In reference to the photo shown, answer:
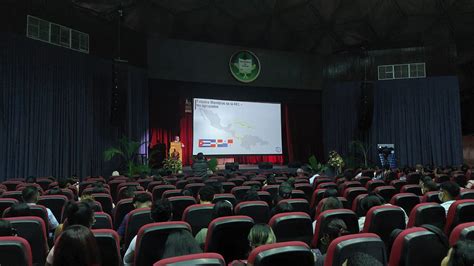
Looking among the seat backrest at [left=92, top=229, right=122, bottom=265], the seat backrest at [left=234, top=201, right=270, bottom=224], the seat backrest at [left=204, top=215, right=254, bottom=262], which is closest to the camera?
the seat backrest at [left=92, top=229, right=122, bottom=265]

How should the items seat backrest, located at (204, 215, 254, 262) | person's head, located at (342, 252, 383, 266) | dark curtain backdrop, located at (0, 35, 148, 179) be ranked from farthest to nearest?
dark curtain backdrop, located at (0, 35, 148, 179) → seat backrest, located at (204, 215, 254, 262) → person's head, located at (342, 252, 383, 266)

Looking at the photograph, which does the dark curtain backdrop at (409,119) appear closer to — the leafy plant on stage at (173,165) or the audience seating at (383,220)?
the leafy plant on stage at (173,165)

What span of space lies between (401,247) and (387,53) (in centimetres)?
1612

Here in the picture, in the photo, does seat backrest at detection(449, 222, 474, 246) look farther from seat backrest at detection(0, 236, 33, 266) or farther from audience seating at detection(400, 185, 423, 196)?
audience seating at detection(400, 185, 423, 196)

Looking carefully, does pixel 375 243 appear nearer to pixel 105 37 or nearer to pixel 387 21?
pixel 105 37

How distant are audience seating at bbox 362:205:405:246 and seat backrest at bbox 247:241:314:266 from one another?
1397 mm

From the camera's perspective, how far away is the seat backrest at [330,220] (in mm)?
3213

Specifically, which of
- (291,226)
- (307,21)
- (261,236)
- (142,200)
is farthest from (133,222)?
(307,21)

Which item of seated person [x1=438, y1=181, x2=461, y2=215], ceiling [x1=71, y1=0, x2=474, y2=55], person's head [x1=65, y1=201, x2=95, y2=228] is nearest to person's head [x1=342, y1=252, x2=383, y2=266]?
person's head [x1=65, y1=201, x2=95, y2=228]

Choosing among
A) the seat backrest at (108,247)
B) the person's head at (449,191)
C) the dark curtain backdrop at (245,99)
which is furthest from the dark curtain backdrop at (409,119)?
the seat backrest at (108,247)

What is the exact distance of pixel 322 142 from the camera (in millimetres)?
18703

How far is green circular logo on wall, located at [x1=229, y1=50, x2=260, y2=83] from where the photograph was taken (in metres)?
16.0

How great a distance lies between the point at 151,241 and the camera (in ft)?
8.77

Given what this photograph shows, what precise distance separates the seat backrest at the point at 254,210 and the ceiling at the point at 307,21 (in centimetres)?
1239
